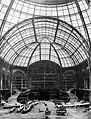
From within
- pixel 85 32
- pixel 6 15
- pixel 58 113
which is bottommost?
pixel 58 113

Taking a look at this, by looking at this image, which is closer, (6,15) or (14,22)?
(6,15)

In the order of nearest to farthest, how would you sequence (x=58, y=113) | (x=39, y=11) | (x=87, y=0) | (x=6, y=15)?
(x=58, y=113)
(x=87, y=0)
(x=6, y=15)
(x=39, y=11)

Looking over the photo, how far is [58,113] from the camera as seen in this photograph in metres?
35.1

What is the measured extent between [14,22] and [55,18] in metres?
9.35

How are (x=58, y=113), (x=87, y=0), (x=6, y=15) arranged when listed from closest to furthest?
(x=58, y=113), (x=87, y=0), (x=6, y=15)

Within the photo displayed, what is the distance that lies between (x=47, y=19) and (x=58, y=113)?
72.5 feet

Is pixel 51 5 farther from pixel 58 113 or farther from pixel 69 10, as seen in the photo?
pixel 58 113

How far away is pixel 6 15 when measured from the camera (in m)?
41.2

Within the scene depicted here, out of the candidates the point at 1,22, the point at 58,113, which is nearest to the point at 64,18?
the point at 1,22

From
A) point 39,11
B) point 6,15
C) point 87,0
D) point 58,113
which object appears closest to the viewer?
point 58,113

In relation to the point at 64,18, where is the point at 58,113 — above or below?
below

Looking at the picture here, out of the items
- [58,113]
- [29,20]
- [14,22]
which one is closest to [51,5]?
[29,20]

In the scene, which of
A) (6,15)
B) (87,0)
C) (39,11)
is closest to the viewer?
(87,0)

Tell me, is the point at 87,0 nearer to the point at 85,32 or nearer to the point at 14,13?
the point at 85,32
